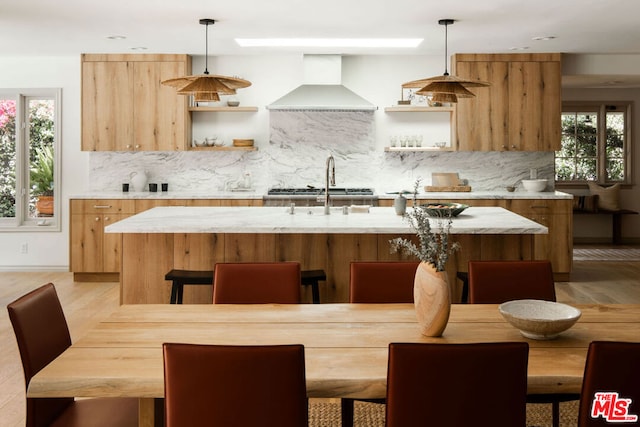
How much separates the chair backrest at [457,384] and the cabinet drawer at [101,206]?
5.75m

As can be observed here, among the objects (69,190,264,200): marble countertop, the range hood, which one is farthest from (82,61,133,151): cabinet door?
the range hood

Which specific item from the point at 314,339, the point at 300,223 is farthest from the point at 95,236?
the point at 314,339

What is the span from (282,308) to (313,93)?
474 centimetres

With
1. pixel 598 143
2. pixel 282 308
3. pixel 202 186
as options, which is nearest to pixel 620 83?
pixel 598 143

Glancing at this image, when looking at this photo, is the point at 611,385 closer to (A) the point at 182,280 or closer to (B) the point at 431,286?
(B) the point at 431,286

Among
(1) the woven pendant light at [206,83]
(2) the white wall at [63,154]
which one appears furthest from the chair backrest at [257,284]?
(2) the white wall at [63,154]

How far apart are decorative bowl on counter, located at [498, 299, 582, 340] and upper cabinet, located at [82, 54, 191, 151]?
5.42m

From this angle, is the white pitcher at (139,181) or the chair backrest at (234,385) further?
the white pitcher at (139,181)

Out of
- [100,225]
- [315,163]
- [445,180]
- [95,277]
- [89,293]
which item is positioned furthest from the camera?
[315,163]

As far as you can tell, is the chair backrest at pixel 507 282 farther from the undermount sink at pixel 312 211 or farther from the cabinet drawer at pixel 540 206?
the cabinet drawer at pixel 540 206

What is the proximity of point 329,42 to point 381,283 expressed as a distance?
13.9 ft

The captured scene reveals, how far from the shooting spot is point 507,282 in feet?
10.0

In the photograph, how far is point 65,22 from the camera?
5.86m

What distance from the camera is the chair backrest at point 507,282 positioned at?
3.04 metres
